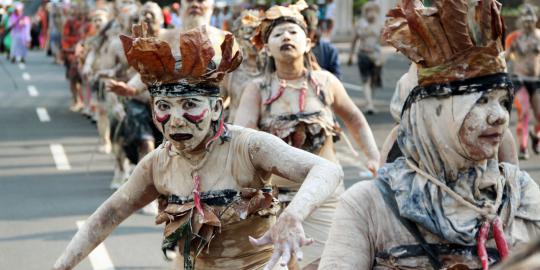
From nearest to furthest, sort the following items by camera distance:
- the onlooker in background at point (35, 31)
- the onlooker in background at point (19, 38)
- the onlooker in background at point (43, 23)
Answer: the onlooker in background at point (19, 38)
the onlooker in background at point (43, 23)
the onlooker in background at point (35, 31)

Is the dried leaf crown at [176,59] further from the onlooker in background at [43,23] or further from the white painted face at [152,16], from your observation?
the onlooker in background at [43,23]

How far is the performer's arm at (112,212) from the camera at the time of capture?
5160 millimetres

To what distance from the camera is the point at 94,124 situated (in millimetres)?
23594

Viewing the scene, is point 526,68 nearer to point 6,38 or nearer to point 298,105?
point 298,105

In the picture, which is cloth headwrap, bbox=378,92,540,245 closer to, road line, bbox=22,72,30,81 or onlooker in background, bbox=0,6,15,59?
road line, bbox=22,72,30,81

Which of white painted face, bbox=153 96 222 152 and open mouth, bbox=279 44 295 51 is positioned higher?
white painted face, bbox=153 96 222 152

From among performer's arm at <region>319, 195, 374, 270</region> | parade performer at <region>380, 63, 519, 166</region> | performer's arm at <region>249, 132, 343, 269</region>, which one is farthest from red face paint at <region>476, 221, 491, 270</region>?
parade performer at <region>380, 63, 519, 166</region>

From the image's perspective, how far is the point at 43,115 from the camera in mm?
24875

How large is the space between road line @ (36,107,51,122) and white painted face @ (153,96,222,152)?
18850 mm

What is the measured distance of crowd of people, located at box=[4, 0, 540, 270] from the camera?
141 inches

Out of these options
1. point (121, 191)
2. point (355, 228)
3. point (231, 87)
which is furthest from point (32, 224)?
point (355, 228)

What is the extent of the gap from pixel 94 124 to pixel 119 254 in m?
12.9

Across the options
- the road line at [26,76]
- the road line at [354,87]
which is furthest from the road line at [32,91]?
the road line at [354,87]

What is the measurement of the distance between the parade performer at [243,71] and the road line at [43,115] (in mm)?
12926
